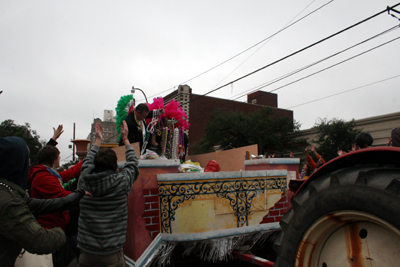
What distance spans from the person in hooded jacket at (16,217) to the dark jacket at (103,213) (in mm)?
554

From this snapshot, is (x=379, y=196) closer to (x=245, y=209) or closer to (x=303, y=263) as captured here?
(x=303, y=263)

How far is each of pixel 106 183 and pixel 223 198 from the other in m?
1.40

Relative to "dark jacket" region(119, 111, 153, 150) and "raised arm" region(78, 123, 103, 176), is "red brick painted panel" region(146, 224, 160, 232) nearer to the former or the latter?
"raised arm" region(78, 123, 103, 176)

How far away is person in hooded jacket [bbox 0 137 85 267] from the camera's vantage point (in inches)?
56.8

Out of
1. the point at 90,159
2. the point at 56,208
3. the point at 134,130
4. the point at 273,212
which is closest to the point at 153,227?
the point at 90,159

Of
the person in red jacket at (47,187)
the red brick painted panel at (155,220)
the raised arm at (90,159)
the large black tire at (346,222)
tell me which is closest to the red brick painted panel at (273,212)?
the red brick painted panel at (155,220)

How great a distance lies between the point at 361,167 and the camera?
1.44 metres

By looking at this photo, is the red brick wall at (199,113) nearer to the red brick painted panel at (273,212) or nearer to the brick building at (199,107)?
the brick building at (199,107)

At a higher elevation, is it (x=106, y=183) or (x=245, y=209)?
(x=106, y=183)

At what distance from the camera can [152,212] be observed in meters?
2.84

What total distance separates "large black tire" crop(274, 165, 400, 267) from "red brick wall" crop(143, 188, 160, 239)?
5.02 ft

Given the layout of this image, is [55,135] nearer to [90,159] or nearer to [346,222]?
[90,159]

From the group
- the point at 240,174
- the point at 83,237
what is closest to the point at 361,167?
the point at 240,174

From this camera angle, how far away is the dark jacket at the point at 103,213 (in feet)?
7.20
